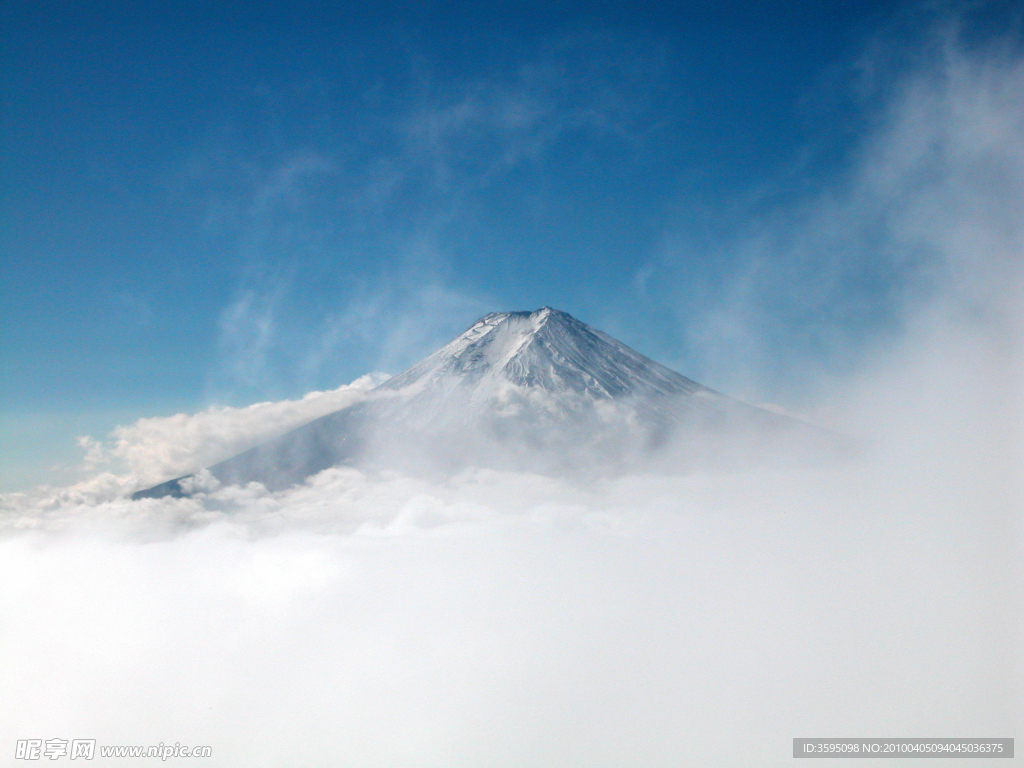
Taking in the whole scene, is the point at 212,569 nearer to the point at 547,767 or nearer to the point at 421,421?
the point at 421,421

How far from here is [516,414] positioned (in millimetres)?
78875

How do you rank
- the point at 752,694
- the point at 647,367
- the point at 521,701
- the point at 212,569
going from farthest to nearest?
1. the point at 212,569
2. the point at 647,367
3. the point at 521,701
4. the point at 752,694

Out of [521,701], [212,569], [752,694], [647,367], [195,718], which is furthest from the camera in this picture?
[212,569]

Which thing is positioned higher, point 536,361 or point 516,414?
point 536,361

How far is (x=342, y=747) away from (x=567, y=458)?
44.7 metres

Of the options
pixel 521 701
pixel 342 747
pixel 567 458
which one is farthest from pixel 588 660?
pixel 342 747

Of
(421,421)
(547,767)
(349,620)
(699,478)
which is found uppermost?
(421,421)

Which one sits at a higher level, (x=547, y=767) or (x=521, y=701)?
(x=521, y=701)

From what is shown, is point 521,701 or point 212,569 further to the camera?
point 212,569

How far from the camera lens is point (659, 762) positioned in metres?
62.9

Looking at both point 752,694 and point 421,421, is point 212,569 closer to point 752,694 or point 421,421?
point 421,421

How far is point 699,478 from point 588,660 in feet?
94.2

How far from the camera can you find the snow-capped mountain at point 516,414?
7944cm

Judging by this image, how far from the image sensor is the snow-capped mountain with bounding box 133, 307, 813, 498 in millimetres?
79438
